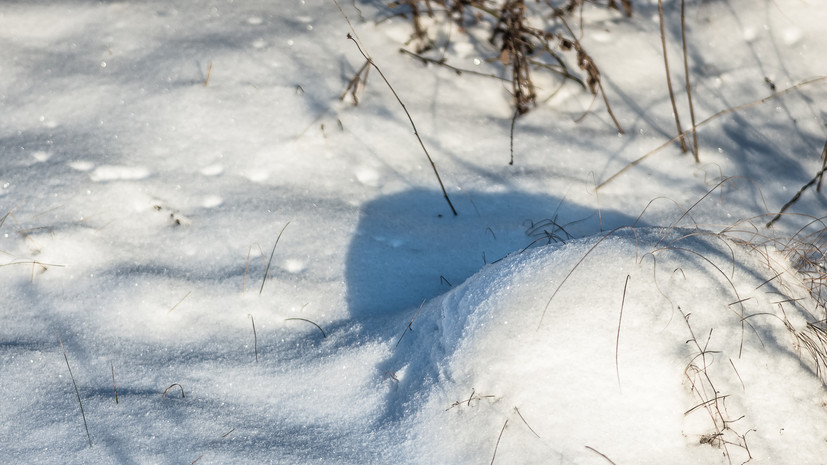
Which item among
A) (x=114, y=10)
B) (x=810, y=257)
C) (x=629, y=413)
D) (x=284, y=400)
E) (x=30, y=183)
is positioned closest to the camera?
(x=629, y=413)

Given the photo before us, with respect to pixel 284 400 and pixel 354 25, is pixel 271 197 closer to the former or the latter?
pixel 284 400

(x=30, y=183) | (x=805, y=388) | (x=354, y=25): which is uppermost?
(x=354, y=25)

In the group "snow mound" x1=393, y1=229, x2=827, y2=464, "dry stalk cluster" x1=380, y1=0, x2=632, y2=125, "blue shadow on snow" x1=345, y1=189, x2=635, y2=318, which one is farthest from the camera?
"dry stalk cluster" x1=380, y1=0, x2=632, y2=125

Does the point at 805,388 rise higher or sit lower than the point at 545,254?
lower

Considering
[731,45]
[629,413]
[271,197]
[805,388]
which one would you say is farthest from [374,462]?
[731,45]

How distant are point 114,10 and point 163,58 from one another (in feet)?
1.27

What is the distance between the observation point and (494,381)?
55.9 inches

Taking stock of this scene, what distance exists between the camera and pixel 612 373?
4.62 feet

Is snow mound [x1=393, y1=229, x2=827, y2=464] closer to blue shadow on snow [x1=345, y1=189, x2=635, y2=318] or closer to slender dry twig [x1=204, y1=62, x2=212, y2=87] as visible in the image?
blue shadow on snow [x1=345, y1=189, x2=635, y2=318]

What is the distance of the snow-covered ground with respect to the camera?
1431 mm

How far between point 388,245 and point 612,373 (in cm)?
82

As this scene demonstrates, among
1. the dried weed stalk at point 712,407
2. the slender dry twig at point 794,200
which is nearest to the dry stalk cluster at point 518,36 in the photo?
the slender dry twig at point 794,200

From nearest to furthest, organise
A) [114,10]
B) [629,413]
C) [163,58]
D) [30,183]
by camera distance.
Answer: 1. [629,413]
2. [30,183]
3. [163,58]
4. [114,10]

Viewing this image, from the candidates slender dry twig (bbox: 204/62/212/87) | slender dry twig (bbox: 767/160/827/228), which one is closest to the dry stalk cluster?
slender dry twig (bbox: 767/160/827/228)
